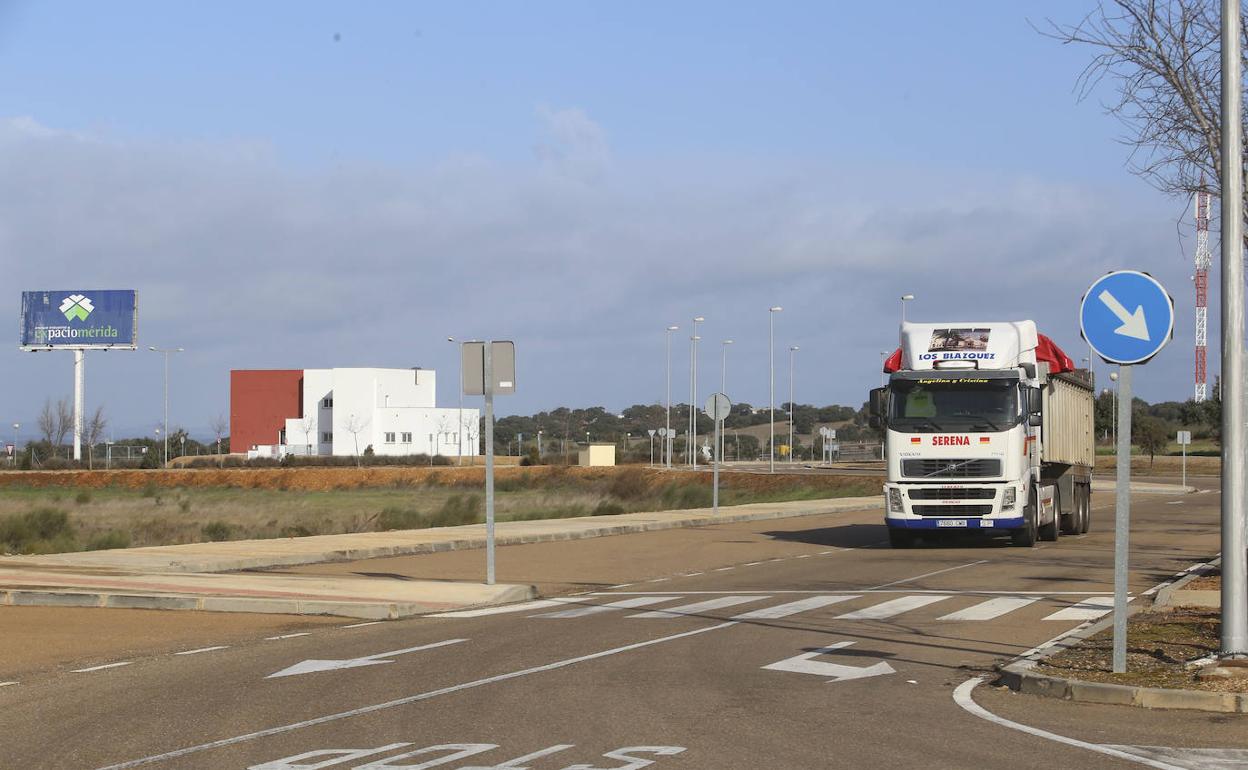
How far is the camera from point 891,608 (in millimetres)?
16672

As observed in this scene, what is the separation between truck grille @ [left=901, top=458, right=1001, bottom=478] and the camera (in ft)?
83.4

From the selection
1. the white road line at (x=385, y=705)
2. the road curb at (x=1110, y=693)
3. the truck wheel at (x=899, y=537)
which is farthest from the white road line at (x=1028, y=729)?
the truck wheel at (x=899, y=537)

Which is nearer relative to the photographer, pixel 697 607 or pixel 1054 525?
pixel 697 607

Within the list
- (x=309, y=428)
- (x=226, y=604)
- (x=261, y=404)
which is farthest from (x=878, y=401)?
(x=261, y=404)

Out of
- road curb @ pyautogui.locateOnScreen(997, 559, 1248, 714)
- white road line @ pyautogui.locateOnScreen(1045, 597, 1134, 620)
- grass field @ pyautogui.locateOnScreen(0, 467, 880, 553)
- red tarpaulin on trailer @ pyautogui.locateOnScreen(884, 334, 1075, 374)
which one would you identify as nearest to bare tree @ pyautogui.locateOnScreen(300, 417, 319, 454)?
grass field @ pyautogui.locateOnScreen(0, 467, 880, 553)

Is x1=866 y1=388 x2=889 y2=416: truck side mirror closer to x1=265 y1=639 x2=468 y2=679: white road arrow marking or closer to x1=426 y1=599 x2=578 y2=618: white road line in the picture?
x1=426 y1=599 x2=578 y2=618: white road line

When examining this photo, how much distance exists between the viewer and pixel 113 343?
90.7 m

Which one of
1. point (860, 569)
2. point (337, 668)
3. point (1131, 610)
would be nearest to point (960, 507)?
point (860, 569)

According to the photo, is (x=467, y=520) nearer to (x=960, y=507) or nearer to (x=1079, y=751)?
(x=960, y=507)

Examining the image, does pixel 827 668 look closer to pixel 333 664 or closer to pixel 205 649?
pixel 333 664

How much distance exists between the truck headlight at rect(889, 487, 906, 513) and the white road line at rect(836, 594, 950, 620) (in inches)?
318

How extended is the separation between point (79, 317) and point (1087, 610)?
8550 centimetres

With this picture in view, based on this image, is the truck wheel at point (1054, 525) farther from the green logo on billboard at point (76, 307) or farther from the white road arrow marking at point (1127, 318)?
the green logo on billboard at point (76, 307)

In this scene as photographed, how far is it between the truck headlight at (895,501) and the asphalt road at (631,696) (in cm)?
663
